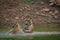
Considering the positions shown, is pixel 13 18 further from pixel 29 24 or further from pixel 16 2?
pixel 29 24

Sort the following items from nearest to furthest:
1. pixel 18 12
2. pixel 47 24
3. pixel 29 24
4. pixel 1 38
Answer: pixel 1 38
pixel 29 24
pixel 47 24
pixel 18 12

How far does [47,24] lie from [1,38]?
7339 mm

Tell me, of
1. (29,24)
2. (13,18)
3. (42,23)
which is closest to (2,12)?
(13,18)

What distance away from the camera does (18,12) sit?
81.2 feet

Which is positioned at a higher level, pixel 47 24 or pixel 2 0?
pixel 2 0

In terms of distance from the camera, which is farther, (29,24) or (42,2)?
(42,2)

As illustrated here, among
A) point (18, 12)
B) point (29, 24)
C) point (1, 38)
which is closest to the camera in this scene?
point (1, 38)

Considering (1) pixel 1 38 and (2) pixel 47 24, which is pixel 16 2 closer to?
(2) pixel 47 24

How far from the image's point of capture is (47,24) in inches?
914

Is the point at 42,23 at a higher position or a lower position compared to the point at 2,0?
lower

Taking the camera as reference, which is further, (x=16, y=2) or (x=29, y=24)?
(x=16, y=2)

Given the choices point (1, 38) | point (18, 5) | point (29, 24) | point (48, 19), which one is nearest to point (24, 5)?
point (18, 5)

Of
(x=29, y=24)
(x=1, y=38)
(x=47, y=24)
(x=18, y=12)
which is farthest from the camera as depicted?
(x=18, y=12)

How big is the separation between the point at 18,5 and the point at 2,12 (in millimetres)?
1515
